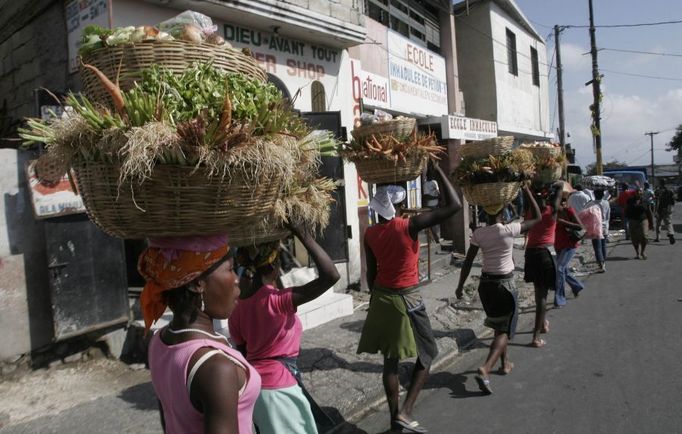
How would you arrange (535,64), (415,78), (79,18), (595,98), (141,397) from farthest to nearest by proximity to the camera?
(595,98), (535,64), (415,78), (79,18), (141,397)

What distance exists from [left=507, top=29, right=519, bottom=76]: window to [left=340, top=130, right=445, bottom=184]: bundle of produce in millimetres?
14469

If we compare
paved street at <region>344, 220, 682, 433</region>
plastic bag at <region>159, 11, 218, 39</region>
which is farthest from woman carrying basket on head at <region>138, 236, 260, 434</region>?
paved street at <region>344, 220, 682, 433</region>

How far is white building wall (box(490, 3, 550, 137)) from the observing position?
15.6 meters

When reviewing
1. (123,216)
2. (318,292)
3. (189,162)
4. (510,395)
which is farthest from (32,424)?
(510,395)

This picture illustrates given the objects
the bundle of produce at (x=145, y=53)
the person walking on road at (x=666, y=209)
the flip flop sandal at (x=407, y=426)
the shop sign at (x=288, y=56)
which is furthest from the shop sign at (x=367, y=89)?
the person walking on road at (x=666, y=209)

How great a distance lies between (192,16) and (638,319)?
6529 mm

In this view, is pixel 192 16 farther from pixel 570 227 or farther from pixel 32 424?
pixel 570 227

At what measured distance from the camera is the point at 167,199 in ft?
5.06

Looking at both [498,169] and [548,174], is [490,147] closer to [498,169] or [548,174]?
[498,169]

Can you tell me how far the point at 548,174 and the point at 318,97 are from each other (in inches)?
138

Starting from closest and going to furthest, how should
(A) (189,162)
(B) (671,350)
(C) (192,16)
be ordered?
(A) (189,162)
(C) (192,16)
(B) (671,350)

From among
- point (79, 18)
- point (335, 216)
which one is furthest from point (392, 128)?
point (79, 18)

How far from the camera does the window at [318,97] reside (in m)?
7.69

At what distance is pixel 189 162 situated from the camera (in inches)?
59.3
